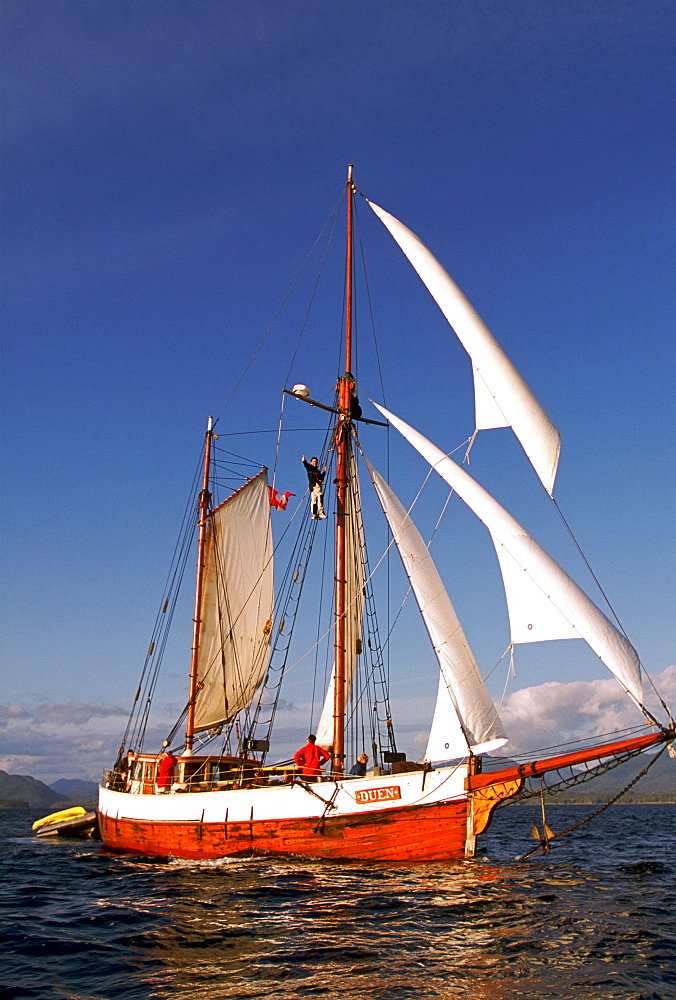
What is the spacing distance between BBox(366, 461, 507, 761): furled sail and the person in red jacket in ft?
Result: 13.1

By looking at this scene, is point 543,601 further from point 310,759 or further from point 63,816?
point 63,816

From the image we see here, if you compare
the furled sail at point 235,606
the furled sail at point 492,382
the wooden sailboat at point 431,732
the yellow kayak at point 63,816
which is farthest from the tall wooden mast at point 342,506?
the yellow kayak at point 63,816

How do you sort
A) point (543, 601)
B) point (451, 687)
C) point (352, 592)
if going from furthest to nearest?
point (352, 592) → point (451, 687) → point (543, 601)

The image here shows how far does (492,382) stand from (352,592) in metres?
9.92

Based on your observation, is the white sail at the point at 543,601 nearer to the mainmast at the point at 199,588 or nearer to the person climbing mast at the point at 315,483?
the person climbing mast at the point at 315,483

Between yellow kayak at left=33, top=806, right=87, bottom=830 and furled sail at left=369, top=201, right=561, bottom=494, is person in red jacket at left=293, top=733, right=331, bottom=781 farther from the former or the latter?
yellow kayak at left=33, top=806, right=87, bottom=830

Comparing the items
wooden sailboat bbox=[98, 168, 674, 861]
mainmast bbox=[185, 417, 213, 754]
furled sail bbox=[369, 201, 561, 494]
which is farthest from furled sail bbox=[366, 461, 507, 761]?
mainmast bbox=[185, 417, 213, 754]

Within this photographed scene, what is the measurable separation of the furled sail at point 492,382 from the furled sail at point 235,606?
17.1 m

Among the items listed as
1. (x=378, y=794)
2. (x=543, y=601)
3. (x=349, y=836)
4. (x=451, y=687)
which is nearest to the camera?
(x=543, y=601)

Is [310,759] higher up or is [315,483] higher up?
[315,483]

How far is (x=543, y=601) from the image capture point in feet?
65.3

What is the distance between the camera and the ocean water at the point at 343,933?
11.3 metres

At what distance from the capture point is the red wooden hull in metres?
20.7

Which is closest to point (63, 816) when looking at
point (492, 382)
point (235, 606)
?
point (235, 606)
